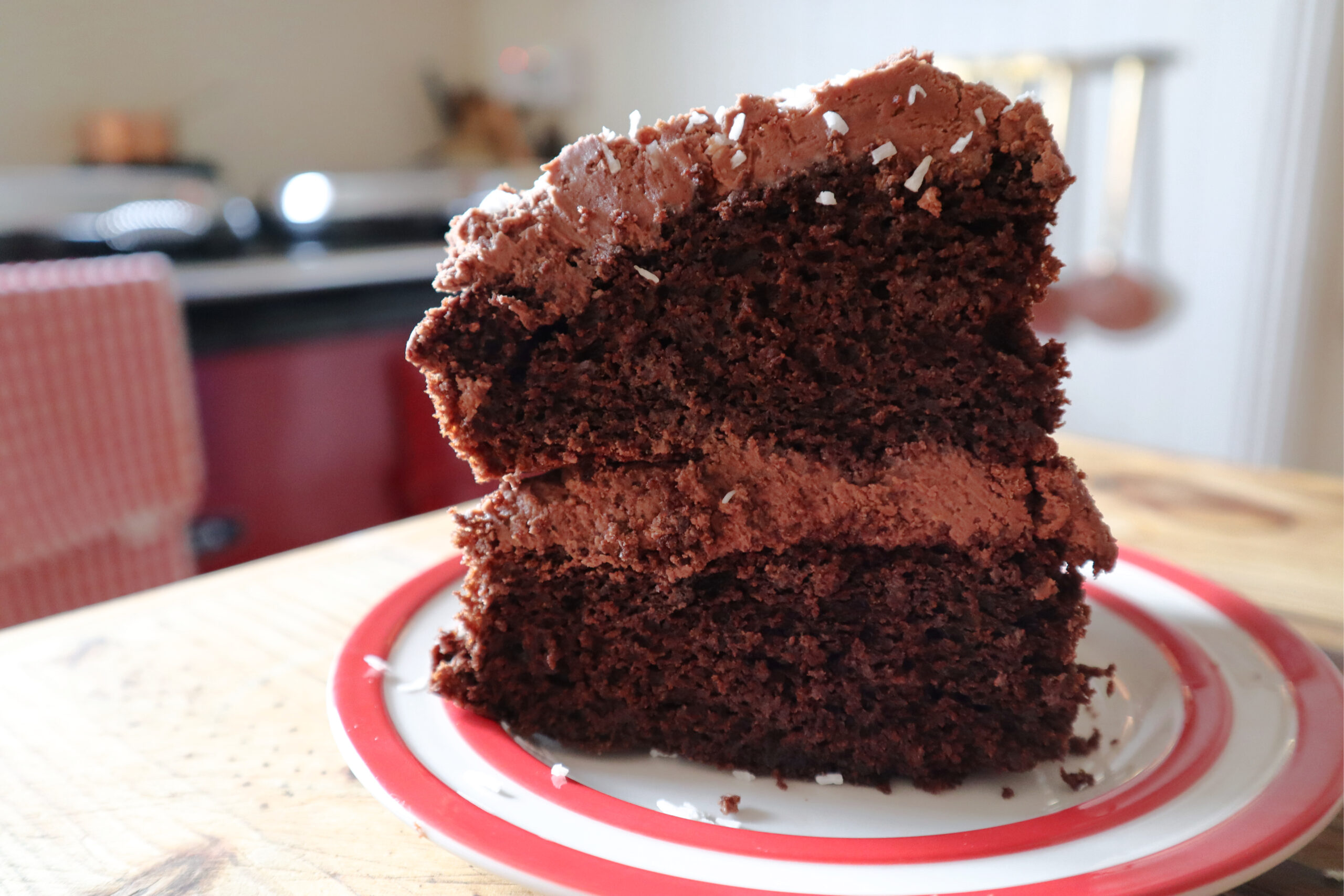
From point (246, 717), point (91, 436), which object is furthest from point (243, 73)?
point (246, 717)

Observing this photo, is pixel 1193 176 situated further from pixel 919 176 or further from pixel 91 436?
pixel 91 436

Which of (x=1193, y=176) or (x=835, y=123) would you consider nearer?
(x=835, y=123)

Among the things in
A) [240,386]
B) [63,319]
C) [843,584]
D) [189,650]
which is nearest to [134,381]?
[63,319]

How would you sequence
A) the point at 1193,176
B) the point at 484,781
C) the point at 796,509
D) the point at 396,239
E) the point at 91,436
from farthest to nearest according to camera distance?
the point at 396,239, the point at 1193,176, the point at 91,436, the point at 796,509, the point at 484,781

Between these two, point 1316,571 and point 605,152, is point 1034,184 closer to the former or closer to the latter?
point 605,152

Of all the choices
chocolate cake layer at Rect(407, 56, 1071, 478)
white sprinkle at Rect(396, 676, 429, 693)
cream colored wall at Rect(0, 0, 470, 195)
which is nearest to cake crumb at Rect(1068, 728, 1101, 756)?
chocolate cake layer at Rect(407, 56, 1071, 478)

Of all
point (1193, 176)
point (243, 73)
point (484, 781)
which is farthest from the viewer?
point (243, 73)
